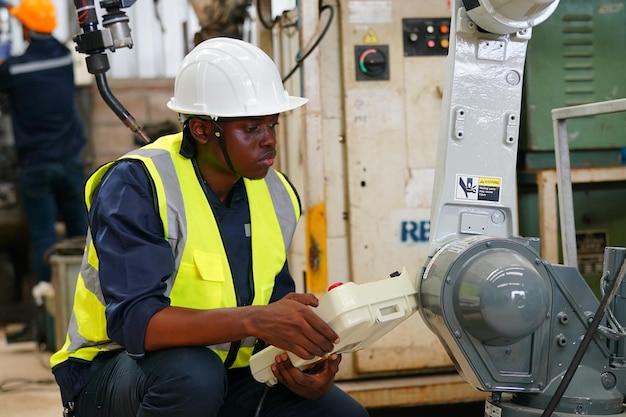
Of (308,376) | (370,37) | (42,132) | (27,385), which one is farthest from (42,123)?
(308,376)

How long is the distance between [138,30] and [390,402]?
4.22 metres

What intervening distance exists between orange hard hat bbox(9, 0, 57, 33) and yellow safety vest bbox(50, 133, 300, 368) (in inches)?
129

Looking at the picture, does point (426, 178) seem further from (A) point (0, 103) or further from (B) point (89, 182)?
(A) point (0, 103)

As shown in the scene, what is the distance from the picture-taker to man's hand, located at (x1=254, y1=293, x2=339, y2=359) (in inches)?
71.5

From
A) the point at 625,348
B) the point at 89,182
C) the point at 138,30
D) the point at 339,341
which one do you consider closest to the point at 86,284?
the point at 89,182

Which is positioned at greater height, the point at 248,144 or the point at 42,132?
the point at 248,144

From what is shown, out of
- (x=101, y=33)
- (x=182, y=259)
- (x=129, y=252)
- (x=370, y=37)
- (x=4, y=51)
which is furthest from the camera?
(x=4, y=51)

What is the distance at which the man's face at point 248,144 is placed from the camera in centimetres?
204

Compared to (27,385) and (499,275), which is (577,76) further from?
(27,385)

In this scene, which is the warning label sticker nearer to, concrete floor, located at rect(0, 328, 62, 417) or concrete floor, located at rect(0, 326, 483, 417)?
concrete floor, located at rect(0, 326, 483, 417)

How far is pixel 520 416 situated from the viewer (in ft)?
6.13

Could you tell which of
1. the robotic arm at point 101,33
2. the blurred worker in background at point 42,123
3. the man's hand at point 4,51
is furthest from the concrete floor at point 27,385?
the man's hand at point 4,51

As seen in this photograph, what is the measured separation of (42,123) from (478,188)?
12.4 feet

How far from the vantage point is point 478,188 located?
1.95 m
